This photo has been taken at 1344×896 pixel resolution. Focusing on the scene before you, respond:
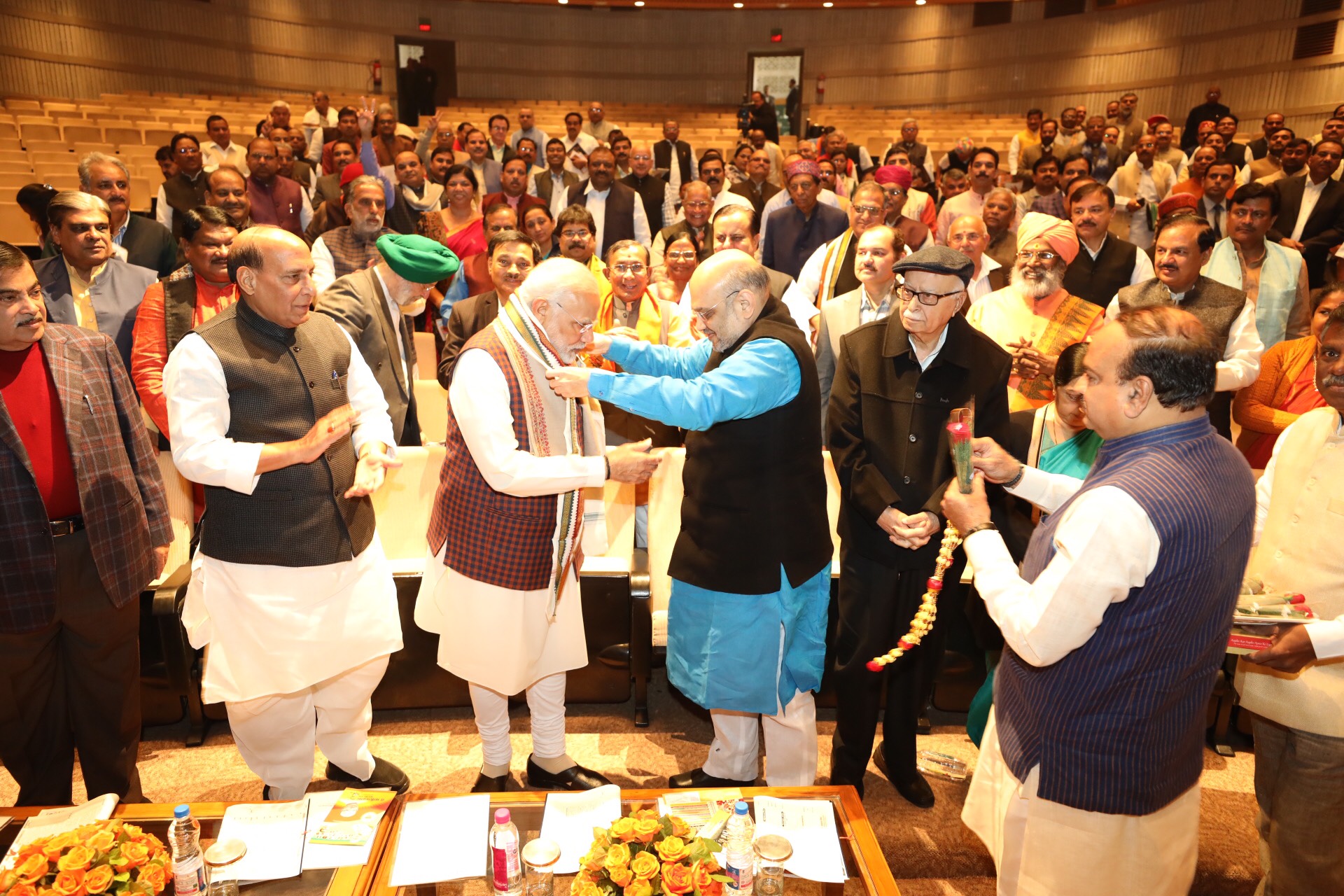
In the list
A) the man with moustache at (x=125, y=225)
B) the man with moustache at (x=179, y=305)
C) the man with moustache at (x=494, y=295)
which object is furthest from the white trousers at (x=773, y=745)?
the man with moustache at (x=125, y=225)

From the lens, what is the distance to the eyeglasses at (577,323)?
2416 mm

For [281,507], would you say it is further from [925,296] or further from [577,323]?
[925,296]

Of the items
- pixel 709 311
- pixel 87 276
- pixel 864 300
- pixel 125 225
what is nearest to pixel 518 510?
pixel 709 311

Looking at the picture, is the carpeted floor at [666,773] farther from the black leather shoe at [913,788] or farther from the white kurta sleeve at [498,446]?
the white kurta sleeve at [498,446]

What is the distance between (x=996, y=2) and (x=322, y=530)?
58.8ft

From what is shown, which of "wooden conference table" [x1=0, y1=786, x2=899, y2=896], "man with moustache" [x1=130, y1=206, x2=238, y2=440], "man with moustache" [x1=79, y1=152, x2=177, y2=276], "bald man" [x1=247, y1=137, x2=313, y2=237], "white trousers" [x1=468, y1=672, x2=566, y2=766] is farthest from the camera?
"bald man" [x1=247, y1=137, x2=313, y2=237]

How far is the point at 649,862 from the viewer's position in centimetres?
177

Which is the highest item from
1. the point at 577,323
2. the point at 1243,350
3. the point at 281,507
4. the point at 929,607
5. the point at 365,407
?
the point at 577,323

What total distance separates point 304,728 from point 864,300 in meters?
2.75

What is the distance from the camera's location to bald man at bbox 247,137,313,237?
6711 millimetres

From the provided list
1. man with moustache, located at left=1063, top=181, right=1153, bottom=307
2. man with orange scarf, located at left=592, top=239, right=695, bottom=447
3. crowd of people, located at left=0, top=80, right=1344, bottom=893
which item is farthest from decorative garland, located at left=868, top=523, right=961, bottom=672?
man with moustache, located at left=1063, top=181, right=1153, bottom=307

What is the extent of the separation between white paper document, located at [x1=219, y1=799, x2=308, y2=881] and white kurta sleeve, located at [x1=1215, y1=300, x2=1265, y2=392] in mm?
3392

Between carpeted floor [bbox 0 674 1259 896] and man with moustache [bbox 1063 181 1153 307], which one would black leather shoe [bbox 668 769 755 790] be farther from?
man with moustache [bbox 1063 181 1153 307]

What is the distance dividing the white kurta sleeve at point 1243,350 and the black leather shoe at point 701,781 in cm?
233
